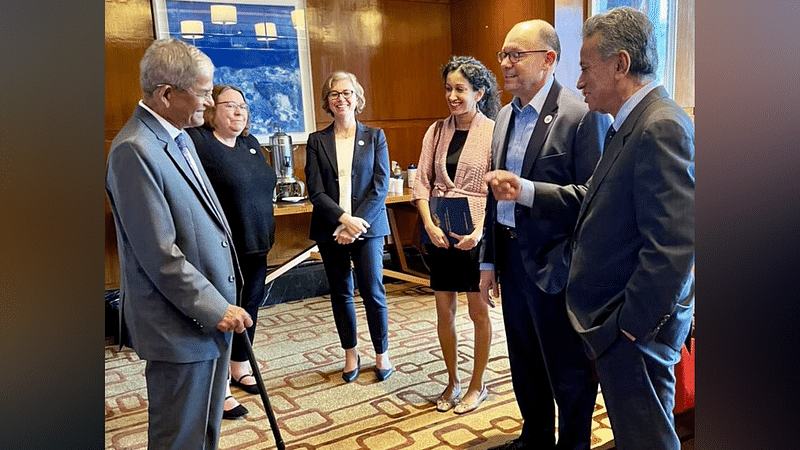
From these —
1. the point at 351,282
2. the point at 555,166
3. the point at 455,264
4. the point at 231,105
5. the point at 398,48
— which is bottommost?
the point at 351,282

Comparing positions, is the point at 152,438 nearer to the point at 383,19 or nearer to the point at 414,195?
the point at 414,195

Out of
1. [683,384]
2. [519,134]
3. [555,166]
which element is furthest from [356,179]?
[683,384]

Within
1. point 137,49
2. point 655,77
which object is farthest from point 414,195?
point 137,49

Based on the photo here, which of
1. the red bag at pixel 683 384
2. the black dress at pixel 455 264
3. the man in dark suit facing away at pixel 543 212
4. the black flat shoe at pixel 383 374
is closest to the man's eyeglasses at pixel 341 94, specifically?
the black dress at pixel 455 264

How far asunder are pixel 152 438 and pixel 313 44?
302 cm

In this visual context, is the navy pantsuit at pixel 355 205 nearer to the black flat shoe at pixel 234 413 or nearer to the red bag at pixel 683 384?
the black flat shoe at pixel 234 413

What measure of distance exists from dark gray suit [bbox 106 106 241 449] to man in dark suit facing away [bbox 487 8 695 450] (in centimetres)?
66

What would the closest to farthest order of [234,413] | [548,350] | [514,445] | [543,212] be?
[543,212], [548,350], [514,445], [234,413]

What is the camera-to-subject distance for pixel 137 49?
129 inches

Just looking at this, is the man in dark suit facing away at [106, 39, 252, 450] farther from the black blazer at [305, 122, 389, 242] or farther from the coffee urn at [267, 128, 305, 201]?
the coffee urn at [267, 128, 305, 201]

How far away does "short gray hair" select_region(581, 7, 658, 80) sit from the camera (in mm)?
972

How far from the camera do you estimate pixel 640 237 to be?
0.96 m

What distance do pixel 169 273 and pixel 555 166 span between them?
2.71 feet

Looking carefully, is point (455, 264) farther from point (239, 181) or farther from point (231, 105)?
point (231, 105)
